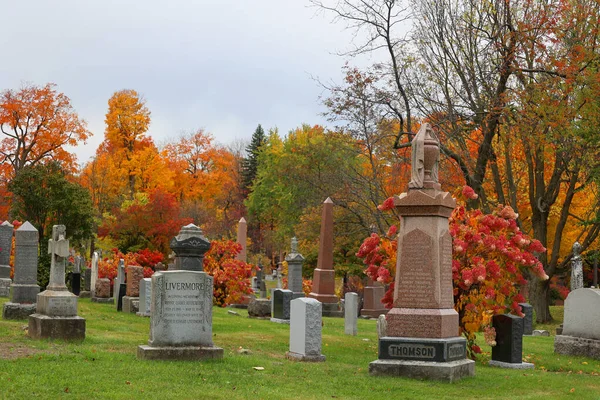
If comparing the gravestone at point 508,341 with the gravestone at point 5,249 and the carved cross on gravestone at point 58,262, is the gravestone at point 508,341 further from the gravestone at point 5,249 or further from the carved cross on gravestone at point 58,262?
the gravestone at point 5,249

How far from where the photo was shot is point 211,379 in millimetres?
9883

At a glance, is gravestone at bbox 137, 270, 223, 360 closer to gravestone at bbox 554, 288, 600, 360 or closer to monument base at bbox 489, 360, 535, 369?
monument base at bbox 489, 360, 535, 369

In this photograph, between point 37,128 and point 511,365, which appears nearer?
point 511,365

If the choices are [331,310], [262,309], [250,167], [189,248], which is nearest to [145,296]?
[262,309]

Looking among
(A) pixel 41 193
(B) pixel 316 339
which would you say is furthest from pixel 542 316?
(A) pixel 41 193

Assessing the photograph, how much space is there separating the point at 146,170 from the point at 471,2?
36447 mm

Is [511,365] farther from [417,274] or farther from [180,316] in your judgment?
[180,316]

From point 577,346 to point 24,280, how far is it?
1211cm

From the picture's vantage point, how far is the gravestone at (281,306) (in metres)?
21.0

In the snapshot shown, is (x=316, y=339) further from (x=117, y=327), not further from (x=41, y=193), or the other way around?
(x=41, y=193)

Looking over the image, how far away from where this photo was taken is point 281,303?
2134 cm

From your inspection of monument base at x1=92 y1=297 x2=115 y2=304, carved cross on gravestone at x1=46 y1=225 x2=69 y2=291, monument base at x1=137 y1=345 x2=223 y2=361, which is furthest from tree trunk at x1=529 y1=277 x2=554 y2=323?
monument base at x1=137 y1=345 x2=223 y2=361

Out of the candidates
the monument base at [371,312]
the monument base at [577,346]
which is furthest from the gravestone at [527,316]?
the monument base at [371,312]

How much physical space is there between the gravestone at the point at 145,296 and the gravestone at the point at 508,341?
9516 mm
